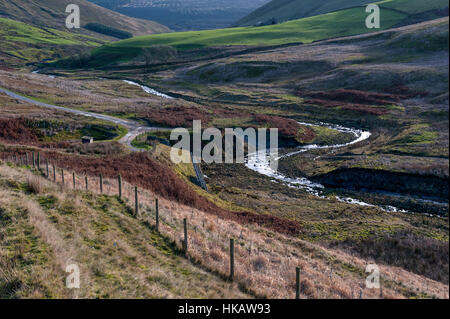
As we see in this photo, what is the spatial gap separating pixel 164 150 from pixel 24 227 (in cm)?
3306

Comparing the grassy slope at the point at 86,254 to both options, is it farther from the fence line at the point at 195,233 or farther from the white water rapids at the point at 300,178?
the white water rapids at the point at 300,178

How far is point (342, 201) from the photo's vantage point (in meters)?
33.7

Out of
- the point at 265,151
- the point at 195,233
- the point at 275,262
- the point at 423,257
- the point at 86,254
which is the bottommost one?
the point at 265,151

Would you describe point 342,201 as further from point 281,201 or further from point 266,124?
point 266,124

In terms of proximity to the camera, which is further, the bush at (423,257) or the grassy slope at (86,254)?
the grassy slope at (86,254)

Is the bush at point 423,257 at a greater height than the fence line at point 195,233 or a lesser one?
greater

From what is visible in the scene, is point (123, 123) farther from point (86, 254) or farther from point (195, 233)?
point (86, 254)

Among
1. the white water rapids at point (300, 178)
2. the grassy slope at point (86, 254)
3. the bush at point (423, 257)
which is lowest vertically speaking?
the white water rapids at point (300, 178)

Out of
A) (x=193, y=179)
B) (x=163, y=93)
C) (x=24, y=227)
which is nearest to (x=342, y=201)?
(x=193, y=179)

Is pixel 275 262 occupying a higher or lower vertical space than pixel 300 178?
higher

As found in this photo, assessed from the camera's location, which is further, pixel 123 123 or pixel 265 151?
pixel 123 123

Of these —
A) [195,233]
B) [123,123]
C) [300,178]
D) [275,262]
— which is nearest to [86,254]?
[195,233]

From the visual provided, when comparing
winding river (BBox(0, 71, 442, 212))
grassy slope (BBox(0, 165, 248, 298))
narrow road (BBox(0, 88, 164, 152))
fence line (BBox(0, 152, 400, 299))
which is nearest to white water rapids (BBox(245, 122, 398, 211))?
winding river (BBox(0, 71, 442, 212))

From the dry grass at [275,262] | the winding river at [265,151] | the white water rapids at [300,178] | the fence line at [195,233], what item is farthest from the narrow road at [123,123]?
the dry grass at [275,262]
